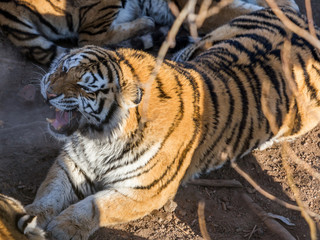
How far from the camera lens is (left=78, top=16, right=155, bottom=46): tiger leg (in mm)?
4613

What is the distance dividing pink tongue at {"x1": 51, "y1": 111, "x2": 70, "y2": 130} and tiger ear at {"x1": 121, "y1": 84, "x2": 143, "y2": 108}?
0.43 metres

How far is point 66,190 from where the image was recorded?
3.08m

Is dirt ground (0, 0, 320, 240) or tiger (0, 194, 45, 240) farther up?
tiger (0, 194, 45, 240)

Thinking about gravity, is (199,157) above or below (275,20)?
below

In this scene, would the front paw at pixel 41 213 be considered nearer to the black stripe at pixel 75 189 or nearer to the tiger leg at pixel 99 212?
the tiger leg at pixel 99 212

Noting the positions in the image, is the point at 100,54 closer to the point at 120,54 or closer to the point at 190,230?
the point at 120,54

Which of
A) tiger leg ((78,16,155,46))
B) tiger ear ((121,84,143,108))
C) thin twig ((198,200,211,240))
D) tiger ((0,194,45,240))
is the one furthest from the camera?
tiger leg ((78,16,155,46))

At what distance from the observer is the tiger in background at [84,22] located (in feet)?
14.2

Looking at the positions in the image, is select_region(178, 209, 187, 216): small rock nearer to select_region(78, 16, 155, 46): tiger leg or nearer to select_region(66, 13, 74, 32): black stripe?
select_region(78, 16, 155, 46): tiger leg

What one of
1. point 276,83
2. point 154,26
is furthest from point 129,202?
point 154,26

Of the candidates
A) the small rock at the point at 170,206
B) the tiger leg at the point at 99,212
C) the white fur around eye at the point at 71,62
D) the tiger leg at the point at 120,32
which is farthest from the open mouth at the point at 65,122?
the tiger leg at the point at 120,32

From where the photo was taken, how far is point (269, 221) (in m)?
3.17

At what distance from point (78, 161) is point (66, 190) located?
21cm

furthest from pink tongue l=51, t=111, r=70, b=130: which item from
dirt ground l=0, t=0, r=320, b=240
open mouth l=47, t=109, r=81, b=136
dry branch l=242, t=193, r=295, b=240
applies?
dry branch l=242, t=193, r=295, b=240
